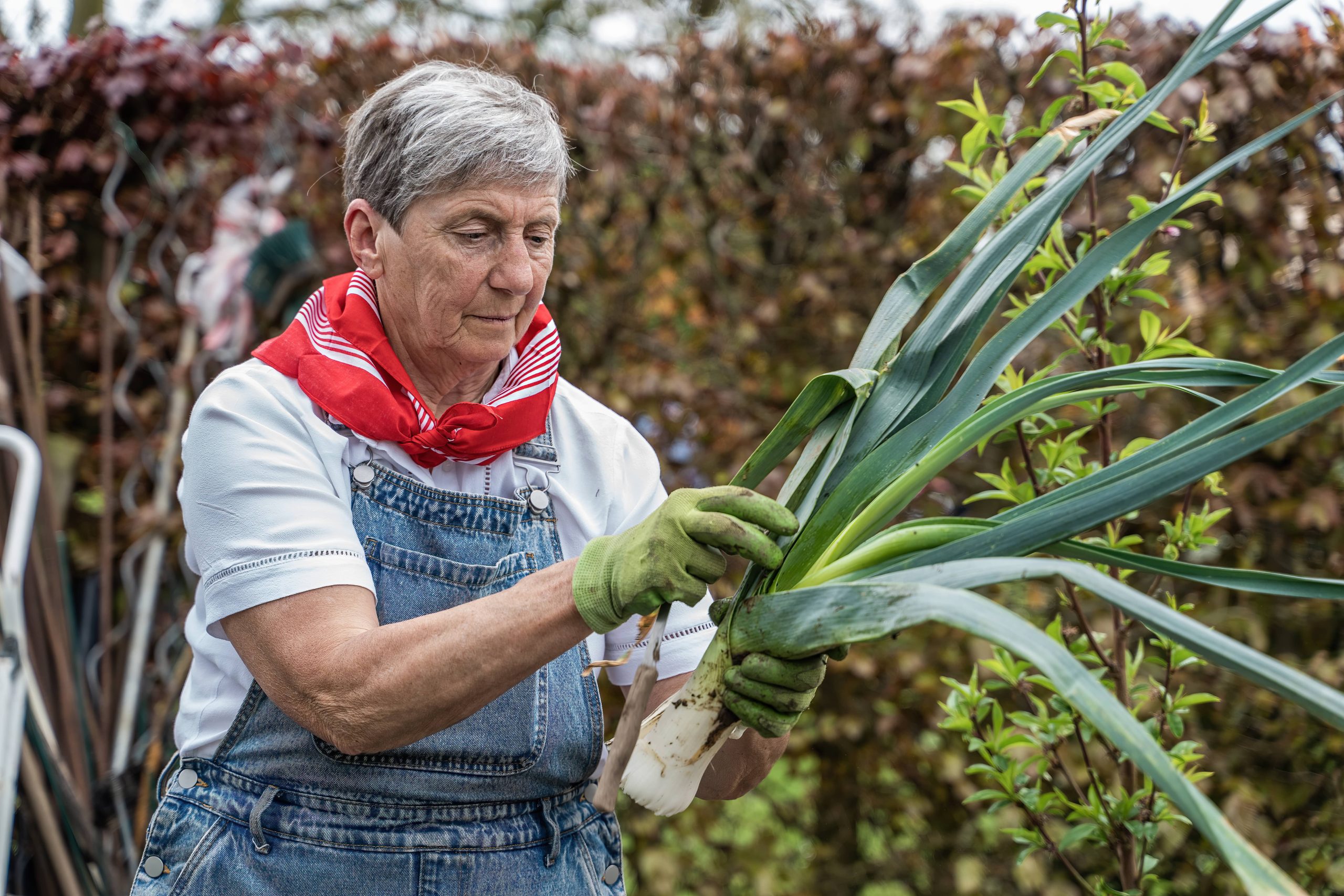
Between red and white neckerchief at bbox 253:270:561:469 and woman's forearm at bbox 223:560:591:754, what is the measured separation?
0.88 ft

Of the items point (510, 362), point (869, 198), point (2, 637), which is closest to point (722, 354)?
point (869, 198)

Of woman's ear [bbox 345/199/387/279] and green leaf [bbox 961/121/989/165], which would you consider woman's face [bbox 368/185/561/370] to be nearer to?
woman's ear [bbox 345/199/387/279]

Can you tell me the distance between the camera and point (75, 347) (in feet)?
11.0

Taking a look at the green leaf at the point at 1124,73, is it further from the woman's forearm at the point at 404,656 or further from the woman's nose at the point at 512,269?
the woman's forearm at the point at 404,656

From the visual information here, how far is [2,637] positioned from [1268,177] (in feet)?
9.76

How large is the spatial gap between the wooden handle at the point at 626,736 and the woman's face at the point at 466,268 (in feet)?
1.73

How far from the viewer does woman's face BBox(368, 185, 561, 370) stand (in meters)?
1.42

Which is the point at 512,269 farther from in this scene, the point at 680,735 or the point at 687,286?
the point at 687,286

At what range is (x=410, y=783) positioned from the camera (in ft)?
4.54

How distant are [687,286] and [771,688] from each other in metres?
2.16

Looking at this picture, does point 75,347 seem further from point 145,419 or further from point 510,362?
point 510,362

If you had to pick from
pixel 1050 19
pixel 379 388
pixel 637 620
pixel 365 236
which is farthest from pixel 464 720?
pixel 1050 19

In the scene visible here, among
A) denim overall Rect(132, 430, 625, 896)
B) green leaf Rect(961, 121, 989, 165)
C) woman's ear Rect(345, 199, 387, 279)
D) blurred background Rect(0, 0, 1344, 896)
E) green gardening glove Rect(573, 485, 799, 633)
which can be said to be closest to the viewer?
green gardening glove Rect(573, 485, 799, 633)

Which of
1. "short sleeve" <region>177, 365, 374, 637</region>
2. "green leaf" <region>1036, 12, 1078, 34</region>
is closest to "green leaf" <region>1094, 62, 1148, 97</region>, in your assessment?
"green leaf" <region>1036, 12, 1078, 34</region>
